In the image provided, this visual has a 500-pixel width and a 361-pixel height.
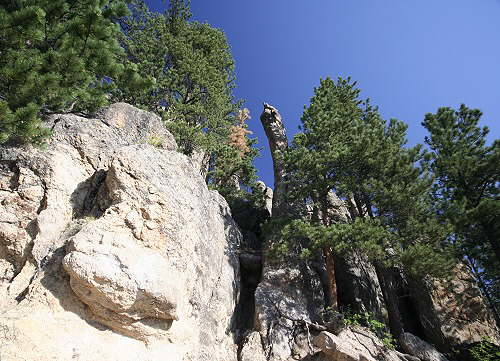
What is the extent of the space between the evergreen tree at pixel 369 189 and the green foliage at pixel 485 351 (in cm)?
318

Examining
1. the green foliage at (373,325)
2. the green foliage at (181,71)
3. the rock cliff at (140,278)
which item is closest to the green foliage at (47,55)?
the rock cliff at (140,278)

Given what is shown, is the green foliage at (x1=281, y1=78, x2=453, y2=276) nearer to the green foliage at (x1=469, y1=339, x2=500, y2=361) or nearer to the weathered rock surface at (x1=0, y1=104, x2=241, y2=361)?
the green foliage at (x1=469, y1=339, x2=500, y2=361)

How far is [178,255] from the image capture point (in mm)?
7102

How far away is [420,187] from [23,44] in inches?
481

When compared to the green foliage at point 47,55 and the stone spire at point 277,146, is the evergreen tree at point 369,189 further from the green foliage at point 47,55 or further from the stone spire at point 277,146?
the green foliage at point 47,55

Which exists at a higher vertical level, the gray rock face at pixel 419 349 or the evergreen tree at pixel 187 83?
the evergreen tree at pixel 187 83

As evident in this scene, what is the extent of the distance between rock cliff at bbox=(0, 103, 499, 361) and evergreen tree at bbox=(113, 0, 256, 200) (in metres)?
3.47

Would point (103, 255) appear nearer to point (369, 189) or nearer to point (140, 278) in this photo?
point (140, 278)

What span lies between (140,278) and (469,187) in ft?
46.1

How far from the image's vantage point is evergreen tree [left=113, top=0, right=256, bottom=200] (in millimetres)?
14250

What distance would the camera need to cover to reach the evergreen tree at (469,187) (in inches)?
462

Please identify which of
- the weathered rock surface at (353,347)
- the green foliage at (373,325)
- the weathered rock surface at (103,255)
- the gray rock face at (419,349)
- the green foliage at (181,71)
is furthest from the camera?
the green foliage at (181,71)

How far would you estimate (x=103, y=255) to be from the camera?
586 cm

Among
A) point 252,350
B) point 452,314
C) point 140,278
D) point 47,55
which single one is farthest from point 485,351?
point 47,55
